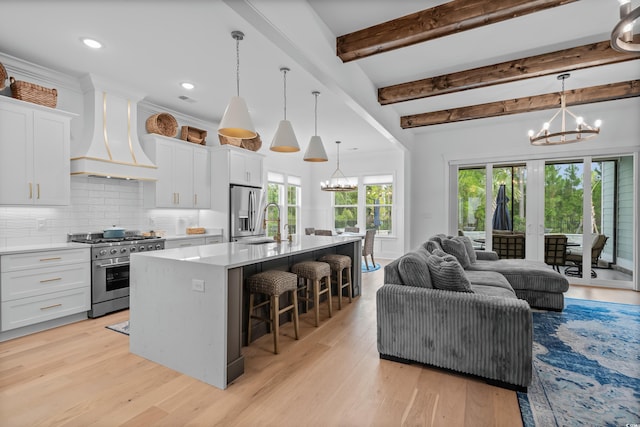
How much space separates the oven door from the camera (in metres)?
3.61

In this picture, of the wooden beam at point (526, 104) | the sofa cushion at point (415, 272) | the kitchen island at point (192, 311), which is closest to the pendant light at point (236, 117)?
the kitchen island at point (192, 311)

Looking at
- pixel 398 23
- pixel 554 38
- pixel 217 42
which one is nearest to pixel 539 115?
pixel 554 38

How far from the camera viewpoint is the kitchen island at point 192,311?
2.18 metres

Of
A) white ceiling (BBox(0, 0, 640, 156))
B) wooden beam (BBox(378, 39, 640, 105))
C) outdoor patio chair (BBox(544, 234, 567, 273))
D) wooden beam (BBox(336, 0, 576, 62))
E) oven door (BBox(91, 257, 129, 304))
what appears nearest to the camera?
wooden beam (BBox(336, 0, 576, 62))

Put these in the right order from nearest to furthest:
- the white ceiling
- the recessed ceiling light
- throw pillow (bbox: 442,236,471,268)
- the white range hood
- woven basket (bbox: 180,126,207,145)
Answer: the white ceiling
the recessed ceiling light
the white range hood
throw pillow (bbox: 442,236,471,268)
woven basket (bbox: 180,126,207,145)

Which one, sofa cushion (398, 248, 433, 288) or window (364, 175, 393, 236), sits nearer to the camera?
sofa cushion (398, 248, 433, 288)

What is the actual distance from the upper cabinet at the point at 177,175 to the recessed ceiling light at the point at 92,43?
156cm

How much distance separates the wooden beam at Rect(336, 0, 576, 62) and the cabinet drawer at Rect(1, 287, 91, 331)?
3.89m

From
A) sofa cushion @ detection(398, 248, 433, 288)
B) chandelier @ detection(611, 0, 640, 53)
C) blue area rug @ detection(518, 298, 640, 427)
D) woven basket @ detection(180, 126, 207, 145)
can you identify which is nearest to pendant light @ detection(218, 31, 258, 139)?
sofa cushion @ detection(398, 248, 433, 288)

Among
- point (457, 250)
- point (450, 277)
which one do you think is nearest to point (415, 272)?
point (450, 277)

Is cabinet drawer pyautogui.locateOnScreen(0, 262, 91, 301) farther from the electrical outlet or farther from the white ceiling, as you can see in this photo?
the white ceiling

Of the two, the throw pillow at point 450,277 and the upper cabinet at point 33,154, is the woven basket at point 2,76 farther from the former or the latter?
the throw pillow at point 450,277

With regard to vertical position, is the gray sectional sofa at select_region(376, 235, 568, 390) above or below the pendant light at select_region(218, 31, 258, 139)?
below

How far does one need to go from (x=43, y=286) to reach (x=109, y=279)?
0.63m
